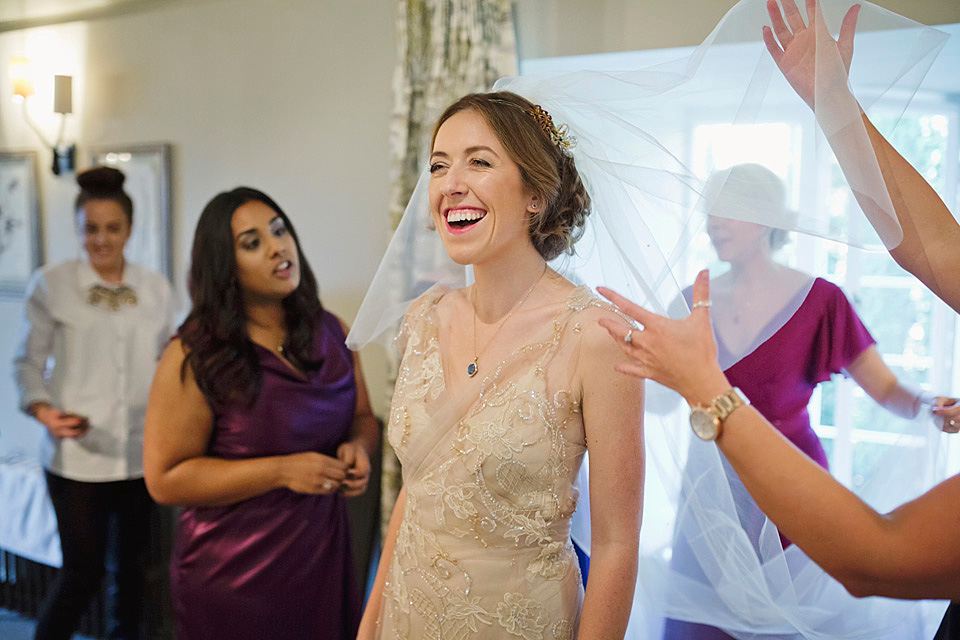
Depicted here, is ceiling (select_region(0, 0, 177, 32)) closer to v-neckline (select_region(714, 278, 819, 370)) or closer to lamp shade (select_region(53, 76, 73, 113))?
lamp shade (select_region(53, 76, 73, 113))

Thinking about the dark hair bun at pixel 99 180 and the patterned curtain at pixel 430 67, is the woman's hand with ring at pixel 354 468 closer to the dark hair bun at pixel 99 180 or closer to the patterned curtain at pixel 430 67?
the patterned curtain at pixel 430 67

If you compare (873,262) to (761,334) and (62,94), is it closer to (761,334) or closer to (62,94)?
(761,334)

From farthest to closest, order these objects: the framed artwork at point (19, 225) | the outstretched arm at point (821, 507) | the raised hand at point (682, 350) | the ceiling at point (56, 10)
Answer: the framed artwork at point (19, 225)
the ceiling at point (56, 10)
the raised hand at point (682, 350)
the outstretched arm at point (821, 507)

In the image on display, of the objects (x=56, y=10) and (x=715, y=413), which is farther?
(x=56, y=10)

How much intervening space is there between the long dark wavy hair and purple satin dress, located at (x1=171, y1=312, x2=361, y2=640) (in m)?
0.05

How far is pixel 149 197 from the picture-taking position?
365 centimetres

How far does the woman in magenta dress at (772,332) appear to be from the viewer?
4.02 feet

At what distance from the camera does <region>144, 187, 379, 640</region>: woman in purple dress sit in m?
1.83

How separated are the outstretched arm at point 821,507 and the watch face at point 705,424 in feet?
0.04

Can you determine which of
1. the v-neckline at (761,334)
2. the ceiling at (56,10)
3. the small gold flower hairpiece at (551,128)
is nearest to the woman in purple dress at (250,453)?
the small gold flower hairpiece at (551,128)

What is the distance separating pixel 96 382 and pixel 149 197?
133 cm

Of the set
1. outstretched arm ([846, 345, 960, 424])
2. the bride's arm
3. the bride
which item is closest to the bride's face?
the bride

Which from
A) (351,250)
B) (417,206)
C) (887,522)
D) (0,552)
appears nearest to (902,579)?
(887,522)

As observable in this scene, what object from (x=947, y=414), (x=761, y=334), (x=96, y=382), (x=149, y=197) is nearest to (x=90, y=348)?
(x=96, y=382)
